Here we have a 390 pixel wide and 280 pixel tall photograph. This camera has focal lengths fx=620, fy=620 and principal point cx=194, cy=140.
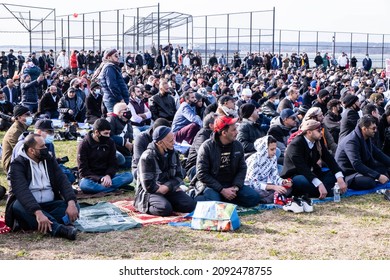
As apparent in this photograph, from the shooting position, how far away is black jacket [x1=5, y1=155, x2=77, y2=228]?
7.09 meters

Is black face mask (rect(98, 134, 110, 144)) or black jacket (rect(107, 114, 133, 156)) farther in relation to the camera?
black jacket (rect(107, 114, 133, 156))

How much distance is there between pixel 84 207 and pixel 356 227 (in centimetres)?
362

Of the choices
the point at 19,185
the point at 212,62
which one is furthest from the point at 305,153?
the point at 212,62

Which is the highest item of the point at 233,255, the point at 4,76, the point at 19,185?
the point at 4,76

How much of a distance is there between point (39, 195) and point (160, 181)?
5.55ft

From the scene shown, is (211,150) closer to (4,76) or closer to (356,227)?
(356,227)

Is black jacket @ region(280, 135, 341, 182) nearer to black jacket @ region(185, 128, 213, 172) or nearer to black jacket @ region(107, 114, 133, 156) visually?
black jacket @ region(185, 128, 213, 172)

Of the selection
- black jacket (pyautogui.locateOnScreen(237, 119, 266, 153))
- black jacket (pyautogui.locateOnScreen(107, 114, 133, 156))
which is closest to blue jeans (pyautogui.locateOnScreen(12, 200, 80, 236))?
black jacket (pyautogui.locateOnScreen(237, 119, 266, 153))

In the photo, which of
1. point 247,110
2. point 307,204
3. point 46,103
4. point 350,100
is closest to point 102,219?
point 307,204

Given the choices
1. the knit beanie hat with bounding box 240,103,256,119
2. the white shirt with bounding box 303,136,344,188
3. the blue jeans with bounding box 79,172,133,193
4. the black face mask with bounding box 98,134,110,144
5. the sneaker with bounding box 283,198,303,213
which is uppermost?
the knit beanie hat with bounding box 240,103,256,119

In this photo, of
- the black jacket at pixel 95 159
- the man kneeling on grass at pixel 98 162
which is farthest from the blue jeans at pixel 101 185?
the black jacket at pixel 95 159

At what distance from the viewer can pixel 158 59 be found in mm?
34062

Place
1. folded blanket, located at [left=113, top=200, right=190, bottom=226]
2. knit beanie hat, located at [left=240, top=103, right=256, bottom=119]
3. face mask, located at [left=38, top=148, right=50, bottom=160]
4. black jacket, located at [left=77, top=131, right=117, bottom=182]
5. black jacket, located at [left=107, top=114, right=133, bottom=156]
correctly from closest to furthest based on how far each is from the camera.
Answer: face mask, located at [left=38, top=148, right=50, bottom=160] < folded blanket, located at [left=113, top=200, right=190, bottom=226] < black jacket, located at [left=77, top=131, right=117, bottom=182] < knit beanie hat, located at [left=240, top=103, right=256, bottom=119] < black jacket, located at [left=107, top=114, right=133, bottom=156]

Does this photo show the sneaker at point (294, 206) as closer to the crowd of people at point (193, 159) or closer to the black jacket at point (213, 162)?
the crowd of people at point (193, 159)
